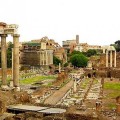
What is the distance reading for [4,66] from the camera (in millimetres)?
30375

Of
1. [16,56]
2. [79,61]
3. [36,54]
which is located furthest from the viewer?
[36,54]

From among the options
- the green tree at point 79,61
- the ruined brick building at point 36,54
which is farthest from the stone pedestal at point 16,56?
the ruined brick building at point 36,54

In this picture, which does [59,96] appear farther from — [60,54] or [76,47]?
[76,47]

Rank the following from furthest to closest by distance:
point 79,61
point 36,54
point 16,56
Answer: point 36,54 < point 79,61 < point 16,56

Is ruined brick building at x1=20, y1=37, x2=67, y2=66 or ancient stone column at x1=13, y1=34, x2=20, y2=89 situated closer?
ancient stone column at x1=13, y1=34, x2=20, y2=89

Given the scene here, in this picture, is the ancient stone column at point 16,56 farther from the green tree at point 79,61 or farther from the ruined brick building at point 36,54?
the ruined brick building at point 36,54

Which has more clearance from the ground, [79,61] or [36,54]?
[36,54]

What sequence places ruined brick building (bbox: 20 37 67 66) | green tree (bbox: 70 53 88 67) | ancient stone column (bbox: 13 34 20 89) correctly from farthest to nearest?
ruined brick building (bbox: 20 37 67 66)
green tree (bbox: 70 53 88 67)
ancient stone column (bbox: 13 34 20 89)

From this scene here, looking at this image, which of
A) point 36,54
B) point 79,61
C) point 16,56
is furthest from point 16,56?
point 36,54

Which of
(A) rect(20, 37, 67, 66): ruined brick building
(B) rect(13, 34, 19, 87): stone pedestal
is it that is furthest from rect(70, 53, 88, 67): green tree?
(B) rect(13, 34, 19, 87): stone pedestal

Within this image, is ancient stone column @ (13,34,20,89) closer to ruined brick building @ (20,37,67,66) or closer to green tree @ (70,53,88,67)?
green tree @ (70,53,88,67)

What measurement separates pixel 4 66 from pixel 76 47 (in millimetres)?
120146

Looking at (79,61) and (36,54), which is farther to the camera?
(36,54)

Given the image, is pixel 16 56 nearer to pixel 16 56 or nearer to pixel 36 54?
pixel 16 56
